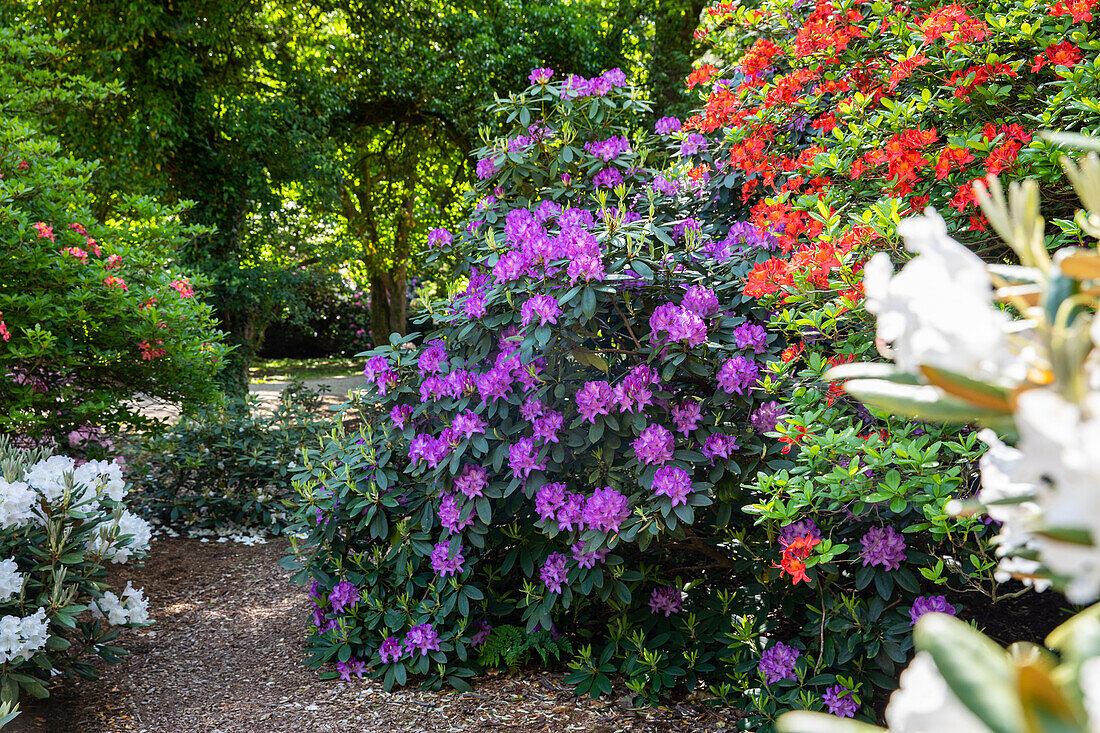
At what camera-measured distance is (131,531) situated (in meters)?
2.85

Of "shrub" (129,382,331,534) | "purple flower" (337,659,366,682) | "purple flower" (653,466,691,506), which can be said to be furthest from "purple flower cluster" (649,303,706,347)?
"shrub" (129,382,331,534)

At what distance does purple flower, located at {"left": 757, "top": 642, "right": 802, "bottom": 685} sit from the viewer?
7.59 feet

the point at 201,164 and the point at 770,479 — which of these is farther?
the point at 201,164

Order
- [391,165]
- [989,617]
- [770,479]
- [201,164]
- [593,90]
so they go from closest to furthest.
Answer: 1. [770,479]
2. [989,617]
3. [593,90]
4. [201,164]
5. [391,165]

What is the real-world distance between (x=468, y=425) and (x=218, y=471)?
3.38 m

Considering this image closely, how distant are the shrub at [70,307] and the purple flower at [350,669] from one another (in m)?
2.07

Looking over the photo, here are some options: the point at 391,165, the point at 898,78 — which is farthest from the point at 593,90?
the point at 391,165

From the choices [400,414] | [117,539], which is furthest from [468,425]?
[117,539]

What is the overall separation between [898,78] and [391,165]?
8933 mm

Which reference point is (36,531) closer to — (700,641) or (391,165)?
(700,641)

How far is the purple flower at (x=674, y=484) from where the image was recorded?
2.27 m

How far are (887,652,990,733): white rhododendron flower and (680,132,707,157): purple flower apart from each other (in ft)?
9.69

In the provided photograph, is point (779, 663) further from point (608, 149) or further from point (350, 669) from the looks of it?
point (608, 149)

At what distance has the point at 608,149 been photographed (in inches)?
121
